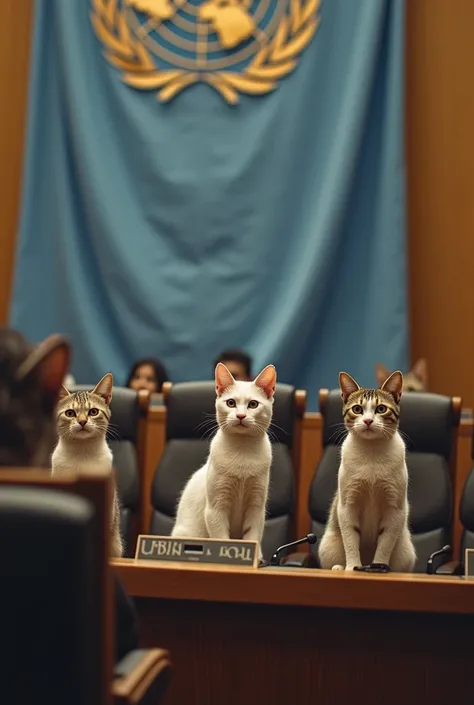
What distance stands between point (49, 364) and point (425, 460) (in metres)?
2.32

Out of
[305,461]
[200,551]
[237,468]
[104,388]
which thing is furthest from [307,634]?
[305,461]

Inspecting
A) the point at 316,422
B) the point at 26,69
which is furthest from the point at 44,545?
the point at 26,69

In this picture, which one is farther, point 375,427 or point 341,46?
point 341,46

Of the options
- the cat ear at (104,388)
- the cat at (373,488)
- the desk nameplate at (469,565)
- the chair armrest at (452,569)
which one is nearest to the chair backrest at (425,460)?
the chair armrest at (452,569)

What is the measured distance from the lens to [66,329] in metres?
5.60

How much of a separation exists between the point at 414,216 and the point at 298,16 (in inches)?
48.7

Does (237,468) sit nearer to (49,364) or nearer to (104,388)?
(104,388)

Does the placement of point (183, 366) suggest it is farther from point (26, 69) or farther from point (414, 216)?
point (26, 69)

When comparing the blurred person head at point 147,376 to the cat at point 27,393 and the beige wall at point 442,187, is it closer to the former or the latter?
the beige wall at point 442,187

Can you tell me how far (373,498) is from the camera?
2.66m

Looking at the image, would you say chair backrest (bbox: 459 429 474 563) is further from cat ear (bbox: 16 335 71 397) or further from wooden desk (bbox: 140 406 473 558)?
cat ear (bbox: 16 335 71 397)

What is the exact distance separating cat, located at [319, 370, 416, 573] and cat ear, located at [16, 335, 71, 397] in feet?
4.51

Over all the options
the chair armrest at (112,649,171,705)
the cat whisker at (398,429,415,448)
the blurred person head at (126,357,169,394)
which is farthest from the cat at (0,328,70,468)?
the blurred person head at (126,357,169,394)

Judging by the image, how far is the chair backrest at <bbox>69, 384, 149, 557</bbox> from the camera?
3574 mm
